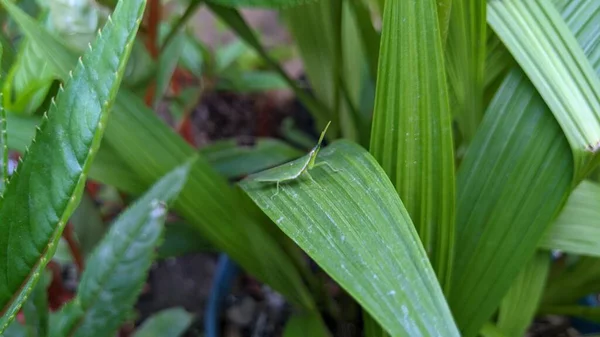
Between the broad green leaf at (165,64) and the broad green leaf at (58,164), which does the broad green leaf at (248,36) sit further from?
the broad green leaf at (58,164)

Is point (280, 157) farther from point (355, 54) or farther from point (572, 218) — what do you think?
point (572, 218)

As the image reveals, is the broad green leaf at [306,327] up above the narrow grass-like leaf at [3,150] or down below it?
below

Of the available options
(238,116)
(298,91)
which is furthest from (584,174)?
Result: (238,116)

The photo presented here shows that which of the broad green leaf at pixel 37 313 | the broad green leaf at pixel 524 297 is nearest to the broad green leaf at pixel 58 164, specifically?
the broad green leaf at pixel 37 313

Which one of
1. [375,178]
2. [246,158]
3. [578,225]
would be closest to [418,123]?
[375,178]

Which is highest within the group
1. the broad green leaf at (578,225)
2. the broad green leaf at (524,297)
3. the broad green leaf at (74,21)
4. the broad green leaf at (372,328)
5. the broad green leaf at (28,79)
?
the broad green leaf at (74,21)

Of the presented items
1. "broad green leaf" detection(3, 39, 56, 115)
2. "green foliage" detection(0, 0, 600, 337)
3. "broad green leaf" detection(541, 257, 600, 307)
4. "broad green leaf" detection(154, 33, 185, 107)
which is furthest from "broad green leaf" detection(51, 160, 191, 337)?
"broad green leaf" detection(541, 257, 600, 307)
